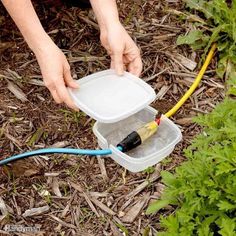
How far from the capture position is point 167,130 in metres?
2.72

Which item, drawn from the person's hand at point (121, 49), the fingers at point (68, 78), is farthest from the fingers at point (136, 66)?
the fingers at point (68, 78)

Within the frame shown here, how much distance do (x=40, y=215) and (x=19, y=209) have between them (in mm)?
92

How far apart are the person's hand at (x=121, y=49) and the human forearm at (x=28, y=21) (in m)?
0.29

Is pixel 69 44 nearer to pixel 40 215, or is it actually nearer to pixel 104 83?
pixel 104 83

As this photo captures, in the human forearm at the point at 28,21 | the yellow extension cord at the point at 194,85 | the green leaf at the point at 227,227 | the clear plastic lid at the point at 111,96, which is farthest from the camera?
the yellow extension cord at the point at 194,85

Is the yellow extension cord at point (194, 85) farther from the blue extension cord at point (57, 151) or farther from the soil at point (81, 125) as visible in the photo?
the blue extension cord at point (57, 151)

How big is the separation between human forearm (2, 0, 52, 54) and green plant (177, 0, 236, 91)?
0.95 meters

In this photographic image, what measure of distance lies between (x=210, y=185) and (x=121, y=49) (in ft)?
2.47

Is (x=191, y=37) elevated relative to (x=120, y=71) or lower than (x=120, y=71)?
lower

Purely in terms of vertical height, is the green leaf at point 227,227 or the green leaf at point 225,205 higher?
the green leaf at point 225,205

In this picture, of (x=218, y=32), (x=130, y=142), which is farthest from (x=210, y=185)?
(x=218, y=32)

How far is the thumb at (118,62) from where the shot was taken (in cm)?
251

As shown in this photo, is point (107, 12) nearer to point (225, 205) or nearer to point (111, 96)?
point (111, 96)

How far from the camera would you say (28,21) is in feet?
7.66
